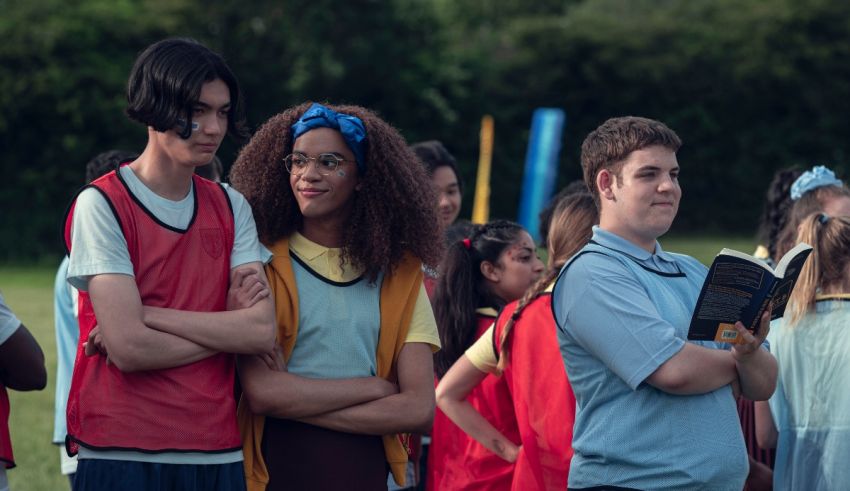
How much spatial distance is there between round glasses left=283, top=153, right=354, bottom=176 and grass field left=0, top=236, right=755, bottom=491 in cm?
422

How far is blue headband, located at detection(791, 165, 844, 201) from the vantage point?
5602 mm

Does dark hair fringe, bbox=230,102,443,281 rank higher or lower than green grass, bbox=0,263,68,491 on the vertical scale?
higher

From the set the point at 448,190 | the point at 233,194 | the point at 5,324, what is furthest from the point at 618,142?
the point at 448,190

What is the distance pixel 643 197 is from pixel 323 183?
0.96 m

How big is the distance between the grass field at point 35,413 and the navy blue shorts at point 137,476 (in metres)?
4.22

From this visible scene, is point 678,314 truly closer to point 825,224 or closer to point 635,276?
point 635,276

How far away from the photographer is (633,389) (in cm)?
322

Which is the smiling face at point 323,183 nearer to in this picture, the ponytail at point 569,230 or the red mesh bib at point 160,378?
the red mesh bib at point 160,378

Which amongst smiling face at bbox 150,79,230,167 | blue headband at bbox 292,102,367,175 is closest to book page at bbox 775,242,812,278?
blue headband at bbox 292,102,367,175

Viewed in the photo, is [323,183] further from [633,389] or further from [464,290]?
[464,290]

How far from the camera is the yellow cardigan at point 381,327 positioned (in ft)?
10.9

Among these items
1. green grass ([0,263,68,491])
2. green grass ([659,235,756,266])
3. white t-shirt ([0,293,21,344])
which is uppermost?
white t-shirt ([0,293,21,344])

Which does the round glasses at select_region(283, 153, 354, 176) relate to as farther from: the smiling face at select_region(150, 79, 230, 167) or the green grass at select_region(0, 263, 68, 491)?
the green grass at select_region(0, 263, 68, 491)

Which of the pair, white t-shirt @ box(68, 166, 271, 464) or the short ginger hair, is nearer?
white t-shirt @ box(68, 166, 271, 464)
